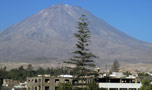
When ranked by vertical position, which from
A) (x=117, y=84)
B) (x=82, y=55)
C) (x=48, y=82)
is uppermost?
(x=82, y=55)

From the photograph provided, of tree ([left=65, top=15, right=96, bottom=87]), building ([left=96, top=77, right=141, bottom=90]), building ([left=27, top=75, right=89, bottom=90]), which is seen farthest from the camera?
building ([left=27, top=75, right=89, bottom=90])

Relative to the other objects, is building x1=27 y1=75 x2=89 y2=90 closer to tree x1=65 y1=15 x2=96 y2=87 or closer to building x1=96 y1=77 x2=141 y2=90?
building x1=96 y1=77 x2=141 y2=90

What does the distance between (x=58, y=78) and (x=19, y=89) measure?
20969 millimetres

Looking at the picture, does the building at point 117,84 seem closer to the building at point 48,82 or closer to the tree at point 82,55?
the building at point 48,82

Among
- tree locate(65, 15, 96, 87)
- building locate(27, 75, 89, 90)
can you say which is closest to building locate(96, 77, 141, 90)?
building locate(27, 75, 89, 90)

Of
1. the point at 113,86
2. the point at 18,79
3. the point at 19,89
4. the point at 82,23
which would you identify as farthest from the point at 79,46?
the point at 18,79

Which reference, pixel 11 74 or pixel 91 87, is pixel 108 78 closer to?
pixel 91 87

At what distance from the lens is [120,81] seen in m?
90.1

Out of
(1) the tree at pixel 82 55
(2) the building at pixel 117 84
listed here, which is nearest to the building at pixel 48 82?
(2) the building at pixel 117 84

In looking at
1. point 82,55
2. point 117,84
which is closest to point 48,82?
point 117,84

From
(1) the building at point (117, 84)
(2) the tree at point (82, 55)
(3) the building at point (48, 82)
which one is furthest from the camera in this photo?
(3) the building at point (48, 82)

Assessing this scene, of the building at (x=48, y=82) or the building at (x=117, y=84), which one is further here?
the building at (x=48, y=82)

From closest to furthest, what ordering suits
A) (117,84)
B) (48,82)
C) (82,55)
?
→ (82,55) < (117,84) < (48,82)

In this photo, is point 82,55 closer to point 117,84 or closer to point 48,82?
point 117,84
